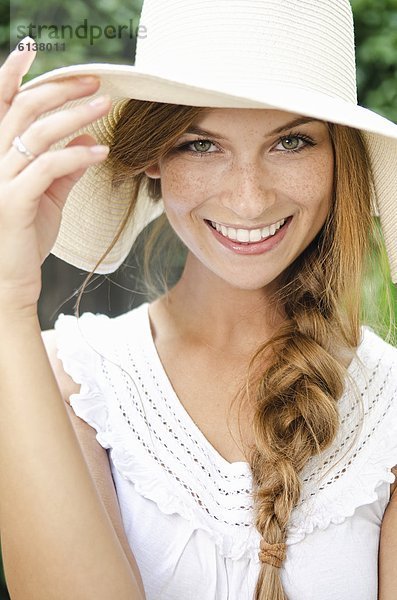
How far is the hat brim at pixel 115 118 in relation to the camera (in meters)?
1.53

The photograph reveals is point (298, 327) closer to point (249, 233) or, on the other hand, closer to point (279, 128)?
point (249, 233)

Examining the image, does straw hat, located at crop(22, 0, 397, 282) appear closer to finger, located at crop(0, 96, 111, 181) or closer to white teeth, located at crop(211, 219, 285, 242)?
finger, located at crop(0, 96, 111, 181)

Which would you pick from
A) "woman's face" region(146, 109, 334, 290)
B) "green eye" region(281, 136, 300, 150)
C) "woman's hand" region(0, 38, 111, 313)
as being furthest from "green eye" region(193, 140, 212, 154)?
"woman's hand" region(0, 38, 111, 313)

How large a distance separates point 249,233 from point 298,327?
1.20 feet

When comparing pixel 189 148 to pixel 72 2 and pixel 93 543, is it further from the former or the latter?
pixel 72 2

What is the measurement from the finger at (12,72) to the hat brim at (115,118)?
23mm

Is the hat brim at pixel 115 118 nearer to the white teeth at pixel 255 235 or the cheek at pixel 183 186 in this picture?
the cheek at pixel 183 186

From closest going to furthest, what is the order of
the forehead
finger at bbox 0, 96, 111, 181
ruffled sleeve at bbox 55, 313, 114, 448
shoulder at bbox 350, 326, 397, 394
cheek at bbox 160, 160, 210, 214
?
finger at bbox 0, 96, 111, 181 → the forehead → cheek at bbox 160, 160, 210, 214 → ruffled sleeve at bbox 55, 313, 114, 448 → shoulder at bbox 350, 326, 397, 394

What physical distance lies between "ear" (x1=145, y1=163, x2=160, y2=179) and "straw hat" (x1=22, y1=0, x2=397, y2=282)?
173mm

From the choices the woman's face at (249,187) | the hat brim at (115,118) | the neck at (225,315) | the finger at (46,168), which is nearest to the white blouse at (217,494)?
the neck at (225,315)

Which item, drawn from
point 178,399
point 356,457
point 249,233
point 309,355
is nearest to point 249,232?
point 249,233

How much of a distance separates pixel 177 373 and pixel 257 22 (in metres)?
0.89

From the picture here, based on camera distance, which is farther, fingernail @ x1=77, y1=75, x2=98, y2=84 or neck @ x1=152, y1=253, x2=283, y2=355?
neck @ x1=152, y1=253, x2=283, y2=355

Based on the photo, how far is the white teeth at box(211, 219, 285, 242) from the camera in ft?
6.27
